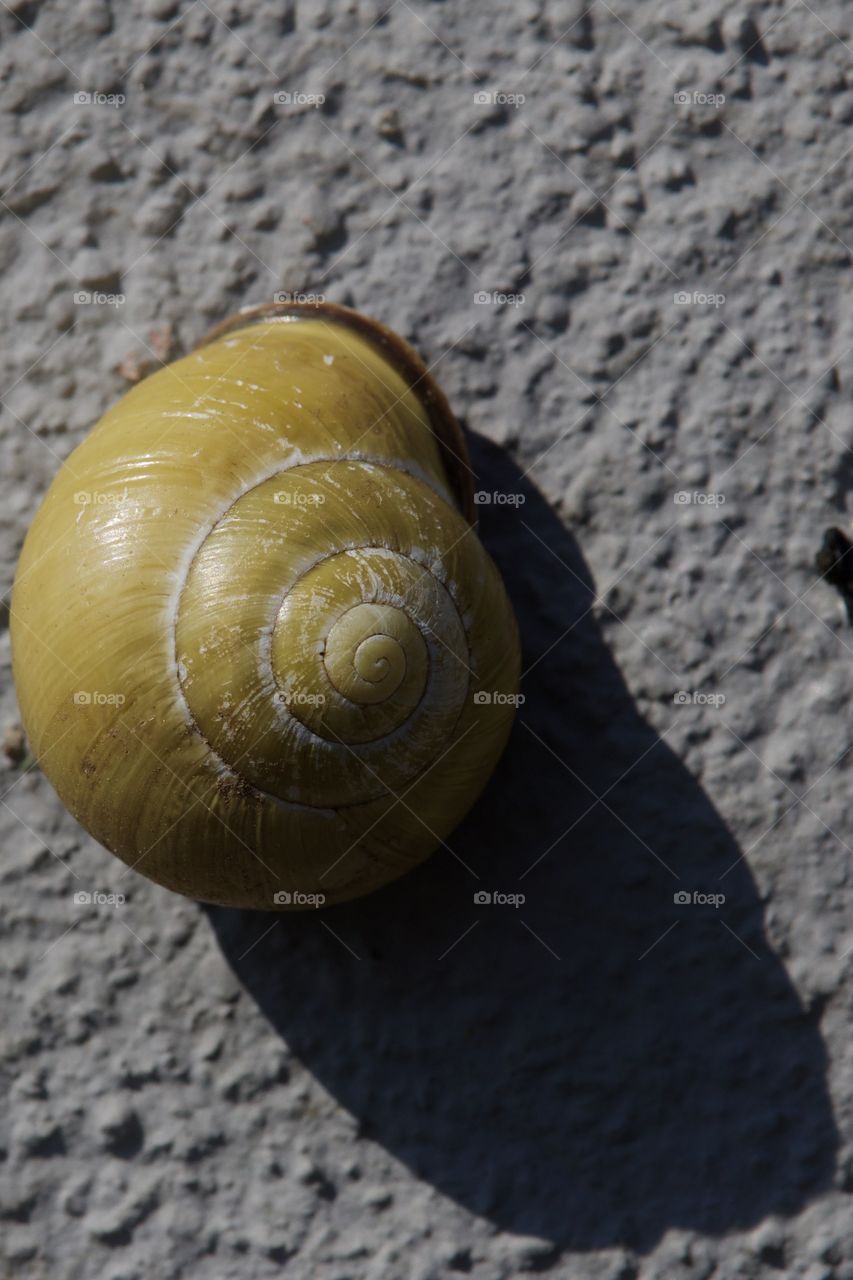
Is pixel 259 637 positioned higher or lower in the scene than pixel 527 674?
higher

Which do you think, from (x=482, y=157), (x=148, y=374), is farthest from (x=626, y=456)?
(x=148, y=374)

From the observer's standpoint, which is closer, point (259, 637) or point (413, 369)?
point (259, 637)

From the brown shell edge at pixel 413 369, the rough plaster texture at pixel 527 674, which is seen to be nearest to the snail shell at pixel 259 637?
the brown shell edge at pixel 413 369

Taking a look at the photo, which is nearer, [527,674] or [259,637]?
[259,637]

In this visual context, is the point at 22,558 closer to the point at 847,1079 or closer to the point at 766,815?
the point at 766,815

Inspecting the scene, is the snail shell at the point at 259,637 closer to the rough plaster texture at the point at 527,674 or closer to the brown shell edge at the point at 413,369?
the brown shell edge at the point at 413,369
